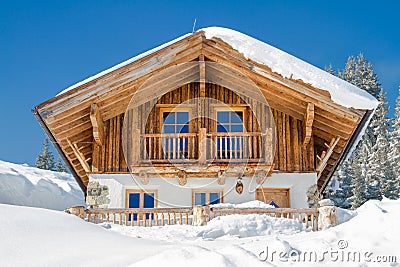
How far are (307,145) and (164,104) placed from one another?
3.80 m

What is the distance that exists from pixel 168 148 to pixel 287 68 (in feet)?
11.6

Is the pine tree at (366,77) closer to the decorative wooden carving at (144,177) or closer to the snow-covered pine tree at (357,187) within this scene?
the snow-covered pine tree at (357,187)

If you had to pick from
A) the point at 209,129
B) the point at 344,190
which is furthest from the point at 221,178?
the point at 344,190

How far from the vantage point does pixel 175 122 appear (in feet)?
49.4

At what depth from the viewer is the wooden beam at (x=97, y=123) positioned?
543 inches

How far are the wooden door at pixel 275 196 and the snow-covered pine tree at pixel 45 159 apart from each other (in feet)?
90.0

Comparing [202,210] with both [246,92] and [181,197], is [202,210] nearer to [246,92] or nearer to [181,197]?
[181,197]

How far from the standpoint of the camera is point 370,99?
1291 cm

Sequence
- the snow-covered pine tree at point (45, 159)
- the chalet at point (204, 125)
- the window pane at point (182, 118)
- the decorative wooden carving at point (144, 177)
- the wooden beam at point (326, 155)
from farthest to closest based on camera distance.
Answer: the snow-covered pine tree at point (45, 159)
the window pane at point (182, 118)
the decorative wooden carving at point (144, 177)
the wooden beam at point (326, 155)
the chalet at point (204, 125)

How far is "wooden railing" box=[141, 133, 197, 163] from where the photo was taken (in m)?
14.3

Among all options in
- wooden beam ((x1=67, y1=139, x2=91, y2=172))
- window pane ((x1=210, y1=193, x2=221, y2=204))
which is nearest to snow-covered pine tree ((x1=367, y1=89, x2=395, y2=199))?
window pane ((x1=210, y1=193, x2=221, y2=204))

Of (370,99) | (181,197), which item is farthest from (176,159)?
(370,99)

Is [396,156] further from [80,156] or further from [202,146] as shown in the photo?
[80,156]

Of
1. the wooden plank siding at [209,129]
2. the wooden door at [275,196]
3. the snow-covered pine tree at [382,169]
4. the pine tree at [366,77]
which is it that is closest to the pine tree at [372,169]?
the snow-covered pine tree at [382,169]
